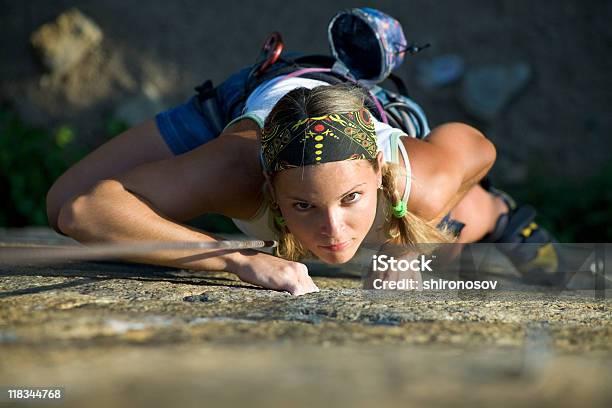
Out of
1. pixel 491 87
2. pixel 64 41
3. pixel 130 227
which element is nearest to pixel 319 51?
pixel 491 87

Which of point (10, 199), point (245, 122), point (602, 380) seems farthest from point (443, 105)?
point (602, 380)

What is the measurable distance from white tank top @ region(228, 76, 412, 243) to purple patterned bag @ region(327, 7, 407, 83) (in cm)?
23

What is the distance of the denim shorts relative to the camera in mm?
2687

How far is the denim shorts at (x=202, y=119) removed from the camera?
269 centimetres

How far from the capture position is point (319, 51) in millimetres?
5012

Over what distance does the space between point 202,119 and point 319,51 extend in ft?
7.90

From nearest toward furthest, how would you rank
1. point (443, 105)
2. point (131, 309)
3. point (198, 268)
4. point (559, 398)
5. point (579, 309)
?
point (559, 398) < point (131, 309) < point (579, 309) < point (198, 268) < point (443, 105)

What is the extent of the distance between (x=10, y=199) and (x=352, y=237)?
306 centimetres

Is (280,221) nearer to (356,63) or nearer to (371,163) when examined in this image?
(371,163)

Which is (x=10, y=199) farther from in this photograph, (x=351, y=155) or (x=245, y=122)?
(x=351, y=155)

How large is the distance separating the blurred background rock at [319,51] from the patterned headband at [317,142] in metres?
2.90

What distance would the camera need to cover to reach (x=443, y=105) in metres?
5.02

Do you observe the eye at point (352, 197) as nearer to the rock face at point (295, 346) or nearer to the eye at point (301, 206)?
the eye at point (301, 206)

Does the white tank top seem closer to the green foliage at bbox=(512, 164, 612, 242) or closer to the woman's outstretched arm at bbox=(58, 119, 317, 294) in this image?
the woman's outstretched arm at bbox=(58, 119, 317, 294)
